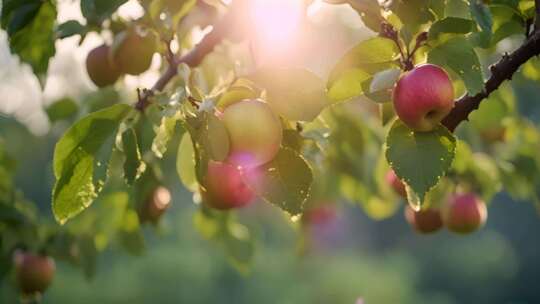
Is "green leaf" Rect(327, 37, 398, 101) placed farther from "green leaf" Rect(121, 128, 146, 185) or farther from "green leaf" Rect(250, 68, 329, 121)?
"green leaf" Rect(121, 128, 146, 185)

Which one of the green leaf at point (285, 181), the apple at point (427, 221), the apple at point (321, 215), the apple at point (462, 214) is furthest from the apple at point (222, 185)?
the apple at point (321, 215)

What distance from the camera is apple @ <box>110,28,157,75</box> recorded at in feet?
5.69

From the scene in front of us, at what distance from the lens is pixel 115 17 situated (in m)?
1.90

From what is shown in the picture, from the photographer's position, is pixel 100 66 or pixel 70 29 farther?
pixel 100 66

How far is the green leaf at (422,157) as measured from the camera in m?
1.17

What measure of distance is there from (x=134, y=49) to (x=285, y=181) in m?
0.66

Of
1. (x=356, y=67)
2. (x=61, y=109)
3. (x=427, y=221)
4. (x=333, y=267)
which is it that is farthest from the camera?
(x=333, y=267)

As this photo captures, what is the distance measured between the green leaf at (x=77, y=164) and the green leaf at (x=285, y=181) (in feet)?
0.83

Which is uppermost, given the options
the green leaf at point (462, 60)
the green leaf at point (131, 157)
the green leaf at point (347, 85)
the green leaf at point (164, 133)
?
the green leaf at point (462, 60)

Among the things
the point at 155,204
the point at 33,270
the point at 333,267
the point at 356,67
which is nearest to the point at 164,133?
the point at 356,67

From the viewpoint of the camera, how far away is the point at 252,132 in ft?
3.77

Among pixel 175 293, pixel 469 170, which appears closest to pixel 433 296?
pixel 175 293

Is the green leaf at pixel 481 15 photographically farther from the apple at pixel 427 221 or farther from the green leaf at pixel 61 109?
the green leaf at pixel 61 109

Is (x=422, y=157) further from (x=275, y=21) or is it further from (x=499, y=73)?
(x=275, y=21)
